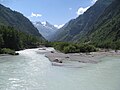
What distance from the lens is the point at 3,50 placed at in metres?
117

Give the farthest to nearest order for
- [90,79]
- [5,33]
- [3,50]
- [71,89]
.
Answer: [5,33] → [3,50] → [90,79] → [71,89]

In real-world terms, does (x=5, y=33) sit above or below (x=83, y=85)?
above

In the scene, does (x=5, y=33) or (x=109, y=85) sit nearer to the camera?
(x=109, y=85)

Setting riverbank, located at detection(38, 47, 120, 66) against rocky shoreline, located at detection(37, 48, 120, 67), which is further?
riverbank, located at detection(38, 47, 120, 66)

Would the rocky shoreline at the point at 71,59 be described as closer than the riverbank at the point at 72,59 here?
Yes

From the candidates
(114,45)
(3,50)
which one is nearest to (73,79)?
(3,50)

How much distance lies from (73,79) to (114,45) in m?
148

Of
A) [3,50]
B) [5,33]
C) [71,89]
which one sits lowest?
[71,89]

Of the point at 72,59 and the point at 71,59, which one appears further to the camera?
the point at 71,59

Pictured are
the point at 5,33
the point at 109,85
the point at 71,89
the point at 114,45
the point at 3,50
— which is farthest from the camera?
the point at 114,45

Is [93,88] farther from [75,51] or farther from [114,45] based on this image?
Answer: [114,45]

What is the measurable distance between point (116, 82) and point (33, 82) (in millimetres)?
16005

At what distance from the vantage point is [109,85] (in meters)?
45.6

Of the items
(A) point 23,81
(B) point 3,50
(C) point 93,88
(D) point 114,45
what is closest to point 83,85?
(C) point 93,88
